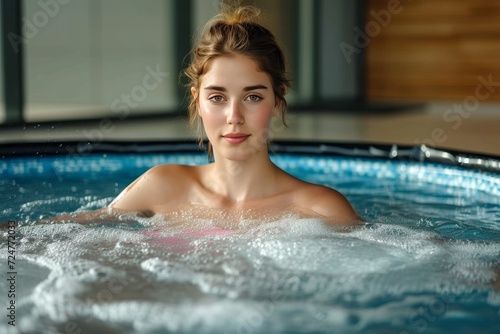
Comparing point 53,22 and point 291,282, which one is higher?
point 53,22

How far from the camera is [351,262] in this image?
2.10 metres

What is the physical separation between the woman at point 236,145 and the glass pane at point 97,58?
413 centimetres

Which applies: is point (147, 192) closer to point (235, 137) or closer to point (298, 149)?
point (235, 137)

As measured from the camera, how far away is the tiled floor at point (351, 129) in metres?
6.20

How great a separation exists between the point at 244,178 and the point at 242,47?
0.43 m

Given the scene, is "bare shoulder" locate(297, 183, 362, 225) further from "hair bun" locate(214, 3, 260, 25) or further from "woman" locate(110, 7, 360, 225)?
"hair bun" locate(214, 3, 260, 25)

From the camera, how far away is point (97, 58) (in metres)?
6.93

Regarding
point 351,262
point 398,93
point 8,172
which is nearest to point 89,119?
point 8,172

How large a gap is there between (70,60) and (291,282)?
5.14 m

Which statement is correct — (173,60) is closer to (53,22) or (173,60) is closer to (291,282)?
(53,22)

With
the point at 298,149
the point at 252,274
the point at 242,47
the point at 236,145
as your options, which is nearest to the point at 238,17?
the point at 242,47

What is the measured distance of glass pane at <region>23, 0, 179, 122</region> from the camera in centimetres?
648

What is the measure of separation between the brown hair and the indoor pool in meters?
0.44

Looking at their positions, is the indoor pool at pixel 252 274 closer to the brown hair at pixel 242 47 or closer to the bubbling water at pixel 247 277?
the bubbling water at pixel 247 277
